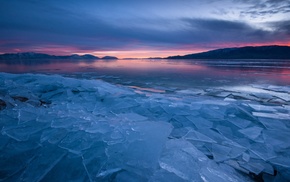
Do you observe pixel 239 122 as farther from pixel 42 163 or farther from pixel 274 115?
pixel 42 163

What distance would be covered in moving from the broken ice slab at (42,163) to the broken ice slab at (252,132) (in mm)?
2724

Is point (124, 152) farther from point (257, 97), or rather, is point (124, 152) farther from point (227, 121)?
point (257, 97)

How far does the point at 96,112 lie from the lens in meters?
3.47

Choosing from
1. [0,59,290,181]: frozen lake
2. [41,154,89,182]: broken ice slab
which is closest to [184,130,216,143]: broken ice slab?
[0,59,290,181]: frozen lake

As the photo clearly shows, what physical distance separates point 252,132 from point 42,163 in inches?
120

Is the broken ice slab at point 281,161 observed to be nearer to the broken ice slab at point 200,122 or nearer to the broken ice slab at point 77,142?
the broken ice slab at point 200,122

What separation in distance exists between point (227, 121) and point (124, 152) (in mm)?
2249

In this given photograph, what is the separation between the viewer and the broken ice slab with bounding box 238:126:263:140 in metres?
2.56

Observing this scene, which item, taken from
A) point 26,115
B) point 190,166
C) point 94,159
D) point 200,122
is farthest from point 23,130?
point 200,122

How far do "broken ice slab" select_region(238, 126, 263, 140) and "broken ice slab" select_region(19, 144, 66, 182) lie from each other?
107 inches

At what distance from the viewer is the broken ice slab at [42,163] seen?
4.84 ft

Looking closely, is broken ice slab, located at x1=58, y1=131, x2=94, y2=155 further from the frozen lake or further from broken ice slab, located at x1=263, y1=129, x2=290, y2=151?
broken ice slab, located at x1=263, y1=129, x2=290, y2=151

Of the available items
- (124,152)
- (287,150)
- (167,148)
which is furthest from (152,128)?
(287,150)

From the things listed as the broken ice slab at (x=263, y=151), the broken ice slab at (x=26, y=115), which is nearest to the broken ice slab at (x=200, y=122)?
the broken ice slab at (x=263, y=151)
